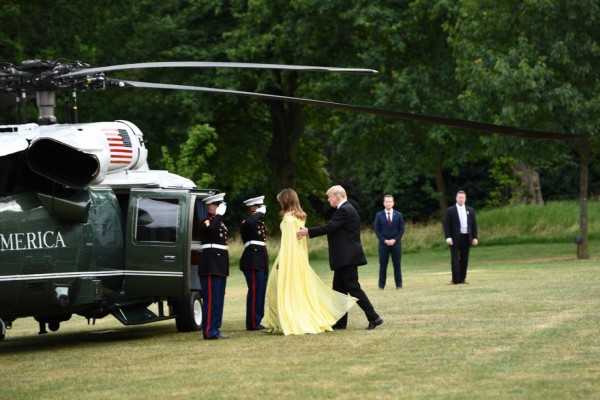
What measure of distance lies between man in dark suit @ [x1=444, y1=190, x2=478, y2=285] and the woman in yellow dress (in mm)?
9447

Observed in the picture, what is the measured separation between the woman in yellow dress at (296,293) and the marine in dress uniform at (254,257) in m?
0.66

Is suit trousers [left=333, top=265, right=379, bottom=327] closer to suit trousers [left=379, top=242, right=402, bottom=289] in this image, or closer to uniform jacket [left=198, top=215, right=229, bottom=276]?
uniform jacket [left=198, top=215, right=229, bottom=276]

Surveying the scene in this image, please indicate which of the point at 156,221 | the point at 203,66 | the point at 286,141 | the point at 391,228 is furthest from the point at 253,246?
the point at 286,141

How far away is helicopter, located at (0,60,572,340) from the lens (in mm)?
15334

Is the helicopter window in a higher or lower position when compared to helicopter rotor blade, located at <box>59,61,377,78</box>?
lower

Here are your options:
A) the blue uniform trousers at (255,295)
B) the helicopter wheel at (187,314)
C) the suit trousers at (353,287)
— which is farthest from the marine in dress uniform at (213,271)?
the helicopter wheel at (187,314)

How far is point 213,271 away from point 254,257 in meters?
1.15

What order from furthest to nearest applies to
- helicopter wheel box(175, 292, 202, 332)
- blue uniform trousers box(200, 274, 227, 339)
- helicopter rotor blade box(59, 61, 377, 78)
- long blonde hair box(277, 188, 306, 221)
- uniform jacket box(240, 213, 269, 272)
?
helicopter wheel box(175, 292, 202, 332), uniform jacket box(240, 213, 269, 272), long blonde hair box(277, 188, 306, 221), blue uniform trousers box(200, 274, 227, 339), helicopter rotor blade box(59, 61, 377, 78)

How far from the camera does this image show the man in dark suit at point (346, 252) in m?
16.9

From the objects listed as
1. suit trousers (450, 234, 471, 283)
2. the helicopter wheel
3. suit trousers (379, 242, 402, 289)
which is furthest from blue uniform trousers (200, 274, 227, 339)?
suit trousers (450, 234, 471, 283)

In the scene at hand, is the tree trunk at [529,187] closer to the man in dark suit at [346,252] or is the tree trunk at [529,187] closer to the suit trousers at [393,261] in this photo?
the suit trousers at [393,261]

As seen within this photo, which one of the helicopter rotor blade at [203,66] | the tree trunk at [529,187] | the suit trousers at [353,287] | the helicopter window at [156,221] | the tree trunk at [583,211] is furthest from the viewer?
the tree trunk at [529,187]

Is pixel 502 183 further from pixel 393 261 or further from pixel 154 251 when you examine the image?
pixel 154 251

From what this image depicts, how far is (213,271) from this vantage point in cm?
1680
